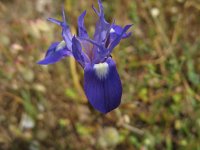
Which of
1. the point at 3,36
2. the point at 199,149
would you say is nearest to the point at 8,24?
the point at 3,36

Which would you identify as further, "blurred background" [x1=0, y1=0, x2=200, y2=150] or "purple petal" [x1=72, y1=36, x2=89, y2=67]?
"blurred background" [x1=0, y1=0, x2=200, y2=150]

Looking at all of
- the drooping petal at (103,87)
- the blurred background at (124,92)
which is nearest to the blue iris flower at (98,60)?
the drooping petal at (103,87)

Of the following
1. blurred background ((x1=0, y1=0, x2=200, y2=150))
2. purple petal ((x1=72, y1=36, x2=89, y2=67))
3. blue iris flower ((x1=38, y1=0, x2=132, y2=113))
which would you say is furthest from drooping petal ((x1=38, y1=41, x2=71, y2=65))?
blurred background ((x1=0, y1=0, x2=200, y2=150))

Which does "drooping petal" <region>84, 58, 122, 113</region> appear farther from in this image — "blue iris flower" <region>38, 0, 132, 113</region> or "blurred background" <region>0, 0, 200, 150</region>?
"blurred background" <region>0, 0, 200, 150</region>

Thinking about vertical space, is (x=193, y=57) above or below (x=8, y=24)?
below

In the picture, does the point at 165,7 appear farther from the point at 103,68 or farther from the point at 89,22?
the point at 103,68

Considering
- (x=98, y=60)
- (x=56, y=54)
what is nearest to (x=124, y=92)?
(x=56, y=54)

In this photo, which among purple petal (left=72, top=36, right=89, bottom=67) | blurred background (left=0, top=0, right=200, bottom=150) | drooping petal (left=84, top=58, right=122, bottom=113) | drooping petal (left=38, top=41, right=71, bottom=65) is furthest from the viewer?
blurred background (left=0, top=0, right=200, bottom=150)
